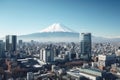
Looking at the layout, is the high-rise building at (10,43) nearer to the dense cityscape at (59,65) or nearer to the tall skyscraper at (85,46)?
the dense cityscape at (59,65)

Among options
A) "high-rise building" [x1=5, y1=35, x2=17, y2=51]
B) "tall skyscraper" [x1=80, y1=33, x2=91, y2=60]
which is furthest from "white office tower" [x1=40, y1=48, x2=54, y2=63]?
"high-rise building" [x1=5, y1=35, x2=17, y2=51]

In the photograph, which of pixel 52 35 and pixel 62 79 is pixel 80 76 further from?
pixel 52 35

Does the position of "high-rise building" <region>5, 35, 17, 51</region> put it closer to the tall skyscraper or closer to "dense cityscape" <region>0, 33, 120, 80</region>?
"dense cityscape" <region>0, 33, 120, 80</region>

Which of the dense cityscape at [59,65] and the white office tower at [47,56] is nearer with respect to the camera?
the dense cityscape at [59,65]

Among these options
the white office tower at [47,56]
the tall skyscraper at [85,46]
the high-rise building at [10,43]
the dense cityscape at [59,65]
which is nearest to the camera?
the dense cityscape at [59,65]

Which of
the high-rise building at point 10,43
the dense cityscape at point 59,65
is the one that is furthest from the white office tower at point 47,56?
the high-rise building at point 10,43

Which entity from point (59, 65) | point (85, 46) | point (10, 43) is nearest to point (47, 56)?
point (59, 65)

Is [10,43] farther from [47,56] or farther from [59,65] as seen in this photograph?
[59,65]

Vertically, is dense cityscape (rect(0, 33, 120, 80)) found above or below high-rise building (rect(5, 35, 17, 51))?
below

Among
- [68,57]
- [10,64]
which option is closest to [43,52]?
[68,57]
